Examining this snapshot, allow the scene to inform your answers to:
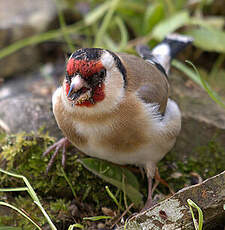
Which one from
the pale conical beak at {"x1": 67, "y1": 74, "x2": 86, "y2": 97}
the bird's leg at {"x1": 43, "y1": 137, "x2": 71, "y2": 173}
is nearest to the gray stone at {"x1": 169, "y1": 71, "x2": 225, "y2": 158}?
the bird's leg at {"x1": 43, "y1": 137, "x2": 71, "y2": 173}

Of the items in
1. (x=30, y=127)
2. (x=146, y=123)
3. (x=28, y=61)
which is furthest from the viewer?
(x=28, y=61)

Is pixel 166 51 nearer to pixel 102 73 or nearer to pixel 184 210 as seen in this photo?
pixel 102 73

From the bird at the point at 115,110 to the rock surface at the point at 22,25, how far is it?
91.4 inches

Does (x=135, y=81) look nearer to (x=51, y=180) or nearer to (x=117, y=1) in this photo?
(x=51, y=180)

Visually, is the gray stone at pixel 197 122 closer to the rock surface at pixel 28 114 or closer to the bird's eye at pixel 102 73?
the rock surface at pixel 28 114

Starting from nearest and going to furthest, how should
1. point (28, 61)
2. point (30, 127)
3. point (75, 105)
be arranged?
1. point (75, 105)
2. point (30, 127)
3. point (28, 61)

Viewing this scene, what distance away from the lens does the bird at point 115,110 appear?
2230 millimetres

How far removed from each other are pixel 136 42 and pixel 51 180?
2155 millimetres

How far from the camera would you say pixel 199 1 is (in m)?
4.62

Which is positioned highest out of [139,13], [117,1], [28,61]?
[117,1]

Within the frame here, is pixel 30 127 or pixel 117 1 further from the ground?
pixel 117 1

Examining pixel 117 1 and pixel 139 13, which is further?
pixel 139 13

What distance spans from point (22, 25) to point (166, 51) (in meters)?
2.06

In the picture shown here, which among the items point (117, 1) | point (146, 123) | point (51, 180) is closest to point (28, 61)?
point (117, 1)
